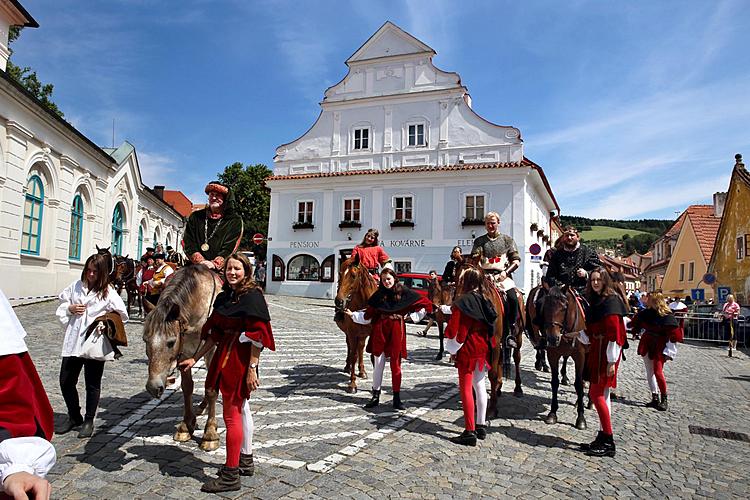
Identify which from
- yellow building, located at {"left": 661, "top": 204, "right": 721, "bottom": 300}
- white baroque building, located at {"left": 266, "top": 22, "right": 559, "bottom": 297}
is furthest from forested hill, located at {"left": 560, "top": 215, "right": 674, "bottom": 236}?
white baroque building, located at {"left": 266, "top": 22, "right": 559, "bottom": 297}

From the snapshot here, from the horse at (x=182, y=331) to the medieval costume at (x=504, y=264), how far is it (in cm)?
392

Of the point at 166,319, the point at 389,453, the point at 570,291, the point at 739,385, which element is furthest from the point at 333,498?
the point at 739,385

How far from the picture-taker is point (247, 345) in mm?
4105

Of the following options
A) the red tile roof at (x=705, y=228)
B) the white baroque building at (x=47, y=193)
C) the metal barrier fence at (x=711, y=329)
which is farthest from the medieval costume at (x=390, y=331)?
the red tile roof at (x=705, y=228)

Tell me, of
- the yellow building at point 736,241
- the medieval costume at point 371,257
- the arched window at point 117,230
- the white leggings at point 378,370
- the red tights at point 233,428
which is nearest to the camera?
the red tights at point 233,428

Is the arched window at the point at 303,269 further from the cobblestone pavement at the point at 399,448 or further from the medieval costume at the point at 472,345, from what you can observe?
the medieval costume at the point at 472,345

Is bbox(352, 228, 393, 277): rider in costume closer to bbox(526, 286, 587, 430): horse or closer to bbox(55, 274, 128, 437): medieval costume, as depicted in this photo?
bbox(526, 286, 587, 430): horse

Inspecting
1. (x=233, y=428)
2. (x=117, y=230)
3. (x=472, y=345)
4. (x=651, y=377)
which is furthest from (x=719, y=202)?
(x=233, y=428)

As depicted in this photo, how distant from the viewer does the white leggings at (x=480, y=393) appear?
5543 mm

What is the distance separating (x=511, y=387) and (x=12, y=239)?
15.6 meters

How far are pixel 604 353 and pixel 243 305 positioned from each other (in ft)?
12.4

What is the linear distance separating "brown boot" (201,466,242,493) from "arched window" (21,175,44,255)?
53.5 feet

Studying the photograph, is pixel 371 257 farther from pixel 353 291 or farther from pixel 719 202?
pixel 719 202

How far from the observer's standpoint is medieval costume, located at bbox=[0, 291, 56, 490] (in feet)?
5.33
